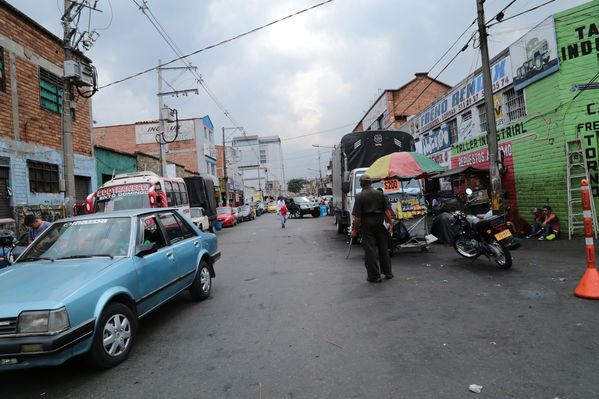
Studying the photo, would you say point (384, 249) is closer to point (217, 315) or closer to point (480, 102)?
point (217, 315)

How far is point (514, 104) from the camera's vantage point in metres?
13.2

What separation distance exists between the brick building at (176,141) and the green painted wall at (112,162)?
15949mm

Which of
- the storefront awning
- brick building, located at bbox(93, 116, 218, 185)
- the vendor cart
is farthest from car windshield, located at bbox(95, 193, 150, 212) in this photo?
brick building, located at bbox(93, 116, 218, 185)

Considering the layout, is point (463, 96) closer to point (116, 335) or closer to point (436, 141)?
point (436, 141)

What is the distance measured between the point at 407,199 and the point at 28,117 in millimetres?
12352

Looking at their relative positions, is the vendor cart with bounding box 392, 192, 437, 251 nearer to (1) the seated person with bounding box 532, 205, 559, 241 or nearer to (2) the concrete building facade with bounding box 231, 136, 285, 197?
(1) the seated person with bounding box 532, 205, 559, 241

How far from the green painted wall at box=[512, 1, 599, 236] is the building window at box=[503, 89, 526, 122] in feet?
1.51

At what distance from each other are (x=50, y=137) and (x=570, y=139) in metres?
16.8

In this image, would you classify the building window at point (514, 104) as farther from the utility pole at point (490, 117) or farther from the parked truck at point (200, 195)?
the parked truck at point (200, 195)

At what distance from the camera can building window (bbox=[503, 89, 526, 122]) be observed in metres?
12.7

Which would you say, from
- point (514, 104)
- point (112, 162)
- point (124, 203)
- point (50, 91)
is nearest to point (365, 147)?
point (514, 104)

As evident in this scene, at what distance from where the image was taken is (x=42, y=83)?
13.4 meters

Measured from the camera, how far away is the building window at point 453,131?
18.2 metres

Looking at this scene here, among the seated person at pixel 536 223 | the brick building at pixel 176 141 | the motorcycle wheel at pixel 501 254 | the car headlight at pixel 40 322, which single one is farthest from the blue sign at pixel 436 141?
the brick building at pixel 176 141
